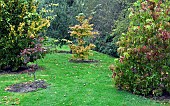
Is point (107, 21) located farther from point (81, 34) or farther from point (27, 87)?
point (27, 87)

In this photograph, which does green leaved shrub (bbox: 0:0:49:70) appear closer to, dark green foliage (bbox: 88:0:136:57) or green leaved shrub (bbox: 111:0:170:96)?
green leaved shrub (bbox: 111:0:170:96)

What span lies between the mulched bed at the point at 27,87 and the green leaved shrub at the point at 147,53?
9.09ft

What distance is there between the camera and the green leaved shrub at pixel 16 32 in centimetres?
1474

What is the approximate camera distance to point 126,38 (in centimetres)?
1155

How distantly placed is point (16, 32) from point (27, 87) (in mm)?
4142

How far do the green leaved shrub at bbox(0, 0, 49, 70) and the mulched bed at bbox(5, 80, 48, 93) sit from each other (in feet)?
9.16

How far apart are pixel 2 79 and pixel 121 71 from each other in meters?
5.16

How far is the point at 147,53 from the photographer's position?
35.7 ft

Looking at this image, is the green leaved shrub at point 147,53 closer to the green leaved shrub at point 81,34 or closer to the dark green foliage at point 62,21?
the green leaved shrub at point 81,34

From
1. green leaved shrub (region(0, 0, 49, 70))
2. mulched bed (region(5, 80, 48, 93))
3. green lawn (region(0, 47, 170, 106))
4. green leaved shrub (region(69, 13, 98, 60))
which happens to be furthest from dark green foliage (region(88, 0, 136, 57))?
mulched bed (region(5, 80, 48, 93))

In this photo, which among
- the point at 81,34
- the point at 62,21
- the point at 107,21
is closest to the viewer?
the point at 81,34

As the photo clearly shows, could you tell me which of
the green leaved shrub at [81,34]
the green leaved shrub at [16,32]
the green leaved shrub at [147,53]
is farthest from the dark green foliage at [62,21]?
the green leaved shrub at [147,53]

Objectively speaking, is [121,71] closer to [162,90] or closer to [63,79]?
[162,90]

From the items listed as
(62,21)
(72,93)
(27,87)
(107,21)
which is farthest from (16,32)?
(107,21)
